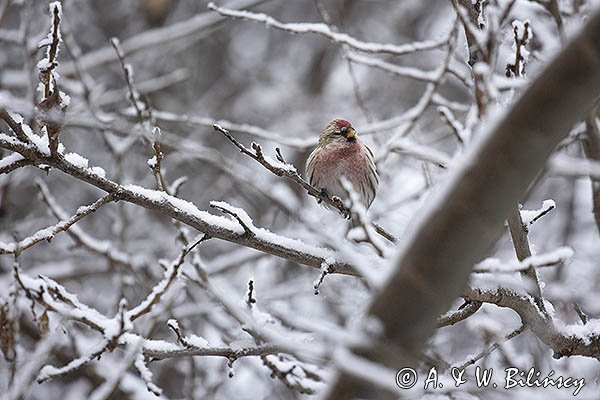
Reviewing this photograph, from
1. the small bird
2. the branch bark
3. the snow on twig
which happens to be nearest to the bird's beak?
the small bird

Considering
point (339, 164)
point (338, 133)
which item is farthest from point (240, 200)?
point (339, 164)

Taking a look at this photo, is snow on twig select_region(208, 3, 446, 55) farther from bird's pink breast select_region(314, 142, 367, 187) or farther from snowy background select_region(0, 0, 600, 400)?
bird's pink breast select_region(314, 142, 367, 187)

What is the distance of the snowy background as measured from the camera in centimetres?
239

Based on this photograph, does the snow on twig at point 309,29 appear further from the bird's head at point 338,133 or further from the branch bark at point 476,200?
the branch bark at point 476,200

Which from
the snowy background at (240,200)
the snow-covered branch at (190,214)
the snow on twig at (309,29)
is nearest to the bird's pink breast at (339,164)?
the snowy background at (240,200)

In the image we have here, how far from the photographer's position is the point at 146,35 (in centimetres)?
677

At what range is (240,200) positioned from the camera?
789cm

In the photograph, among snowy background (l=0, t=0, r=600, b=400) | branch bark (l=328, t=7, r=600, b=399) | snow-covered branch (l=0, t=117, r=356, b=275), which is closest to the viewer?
branch bark (l=328, t=7, r=600, b=399)

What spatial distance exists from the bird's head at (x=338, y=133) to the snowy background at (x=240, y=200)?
0.19 metres

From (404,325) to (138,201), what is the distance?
1084 millimetres

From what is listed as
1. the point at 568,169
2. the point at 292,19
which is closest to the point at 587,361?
the point at 568,169

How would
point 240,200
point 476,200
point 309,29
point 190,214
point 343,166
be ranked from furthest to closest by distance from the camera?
point 240,200 < point 343,166 < point 309,29 < point 190,214 < point 476,200

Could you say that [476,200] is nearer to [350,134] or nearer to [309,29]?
[309,29]

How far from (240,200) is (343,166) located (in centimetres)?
355
